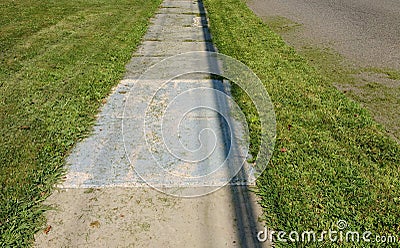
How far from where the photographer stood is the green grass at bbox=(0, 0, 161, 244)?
2.70 meters

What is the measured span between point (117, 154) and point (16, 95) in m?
1.90

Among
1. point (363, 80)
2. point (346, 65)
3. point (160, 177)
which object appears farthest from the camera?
point (346, 65)

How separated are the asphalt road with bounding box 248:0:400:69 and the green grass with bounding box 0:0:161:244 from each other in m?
3.61

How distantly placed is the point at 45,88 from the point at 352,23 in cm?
677

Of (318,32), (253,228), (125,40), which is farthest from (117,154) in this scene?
(318,32)

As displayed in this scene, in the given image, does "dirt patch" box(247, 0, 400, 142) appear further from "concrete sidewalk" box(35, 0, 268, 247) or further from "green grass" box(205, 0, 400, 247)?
"concrete sidewalk" box(35, 0, 268, 247)

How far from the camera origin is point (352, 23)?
27.1 feet

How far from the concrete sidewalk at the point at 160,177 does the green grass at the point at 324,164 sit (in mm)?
245

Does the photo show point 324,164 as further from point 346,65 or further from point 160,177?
point 346,65

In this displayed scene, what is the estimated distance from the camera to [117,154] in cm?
321

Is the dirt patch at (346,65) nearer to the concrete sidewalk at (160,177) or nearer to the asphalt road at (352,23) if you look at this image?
the asphalt road at (352,23)

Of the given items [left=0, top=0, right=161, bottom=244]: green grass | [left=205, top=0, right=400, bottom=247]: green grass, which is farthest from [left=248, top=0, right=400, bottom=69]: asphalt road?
[left=0, top=0, right=161, bottom=244]: green grass

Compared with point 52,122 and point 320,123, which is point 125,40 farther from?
point 320,123

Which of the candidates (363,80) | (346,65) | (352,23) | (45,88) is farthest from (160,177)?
(352,23)
